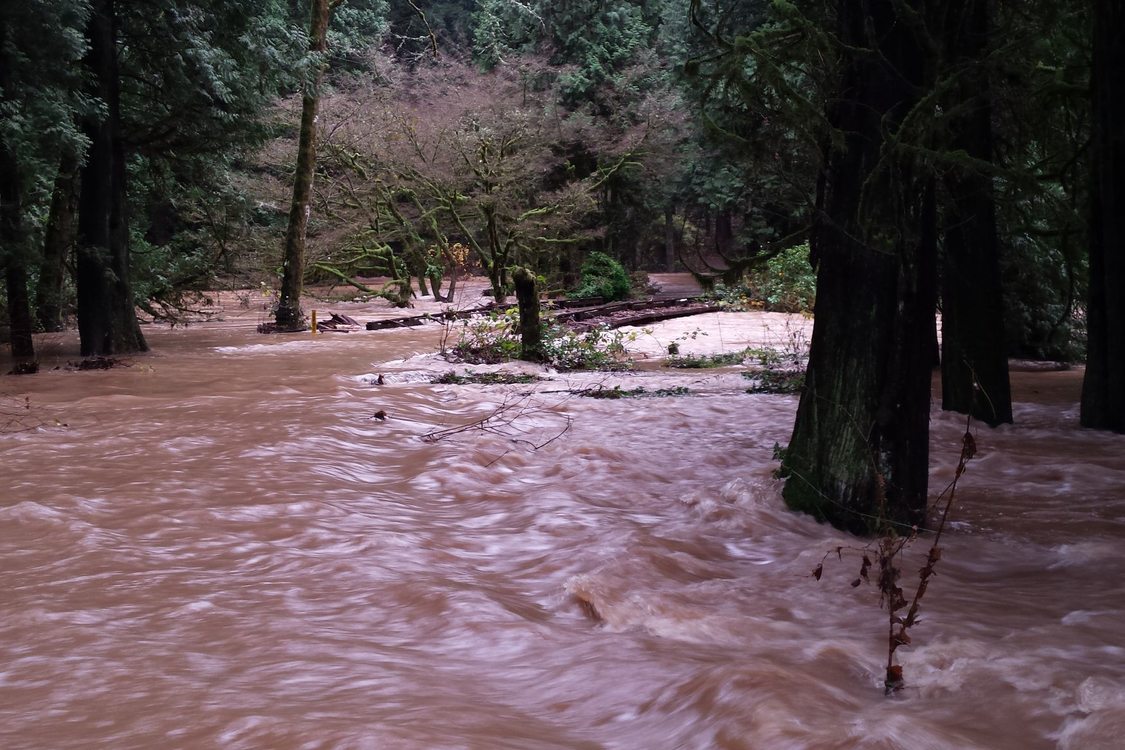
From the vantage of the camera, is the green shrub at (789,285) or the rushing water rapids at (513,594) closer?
the rushing water rapids at (513,594)

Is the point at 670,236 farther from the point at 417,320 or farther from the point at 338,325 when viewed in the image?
the point at 338,325

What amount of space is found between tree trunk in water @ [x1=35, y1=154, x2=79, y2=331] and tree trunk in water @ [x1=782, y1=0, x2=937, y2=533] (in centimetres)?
1431

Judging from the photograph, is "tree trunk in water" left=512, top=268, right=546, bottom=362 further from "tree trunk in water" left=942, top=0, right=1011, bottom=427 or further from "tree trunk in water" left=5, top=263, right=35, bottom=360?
"tree trunk in water" left=5, top=263, right=35, bottom=360

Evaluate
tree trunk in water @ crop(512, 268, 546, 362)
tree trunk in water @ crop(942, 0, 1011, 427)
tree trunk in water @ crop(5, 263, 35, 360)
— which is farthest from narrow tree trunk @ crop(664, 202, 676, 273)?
tree trunk in water @ crop(942, 0, 1011, 427)

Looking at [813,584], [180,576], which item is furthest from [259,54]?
[813,584]

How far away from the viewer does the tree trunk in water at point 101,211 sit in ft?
47.0

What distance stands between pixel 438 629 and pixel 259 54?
13.7m

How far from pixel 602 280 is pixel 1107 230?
807 inches

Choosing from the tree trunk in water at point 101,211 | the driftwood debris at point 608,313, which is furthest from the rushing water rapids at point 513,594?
the driftwood debris at point 608,313

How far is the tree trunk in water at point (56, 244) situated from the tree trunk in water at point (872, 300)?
563 inches

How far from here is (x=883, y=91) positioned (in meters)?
5.47

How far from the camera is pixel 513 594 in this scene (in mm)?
4551

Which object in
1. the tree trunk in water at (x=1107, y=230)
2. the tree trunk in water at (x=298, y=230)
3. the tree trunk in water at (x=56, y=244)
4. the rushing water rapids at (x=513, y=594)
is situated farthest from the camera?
the tree trunk in water at (x=298, y=230)

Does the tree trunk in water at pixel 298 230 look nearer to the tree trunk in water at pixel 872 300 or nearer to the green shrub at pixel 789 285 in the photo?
the green shrub at pixel 789 285
